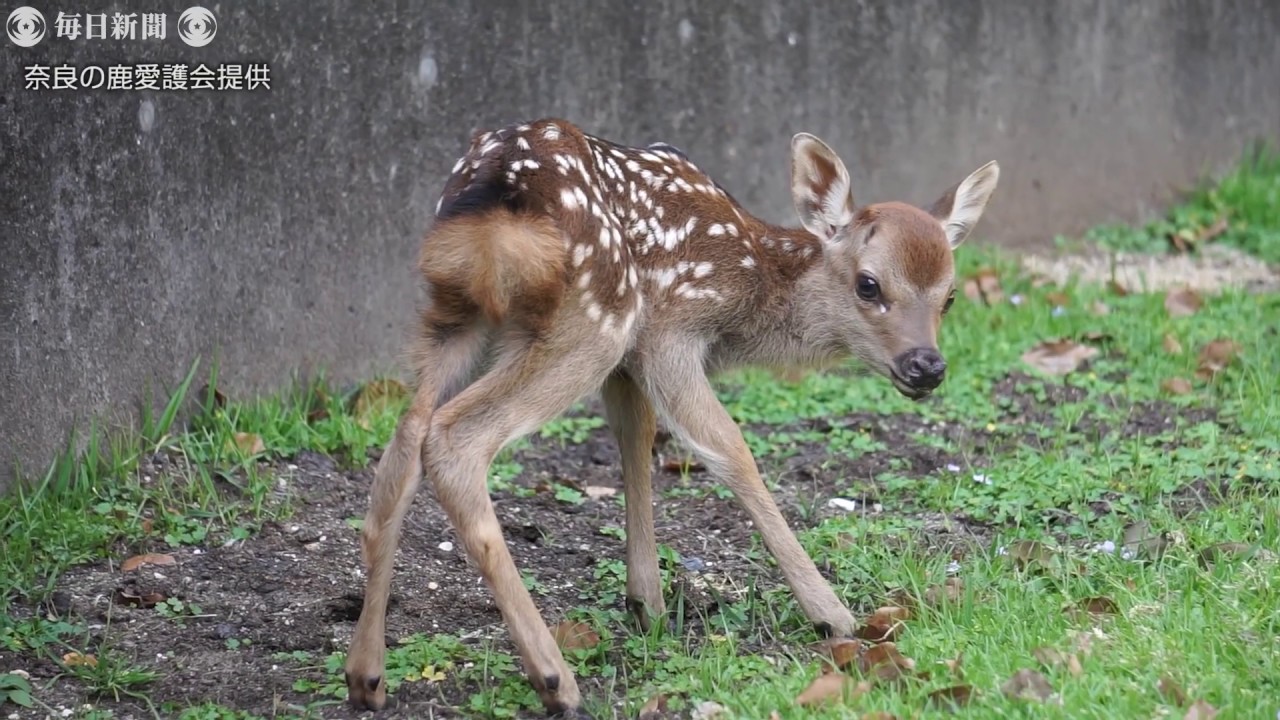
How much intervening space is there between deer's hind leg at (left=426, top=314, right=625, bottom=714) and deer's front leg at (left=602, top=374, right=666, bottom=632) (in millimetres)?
454

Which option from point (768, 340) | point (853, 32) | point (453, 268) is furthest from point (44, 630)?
point (853, 32)

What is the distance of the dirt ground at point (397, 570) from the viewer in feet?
14.6

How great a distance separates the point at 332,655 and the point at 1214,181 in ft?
24.9

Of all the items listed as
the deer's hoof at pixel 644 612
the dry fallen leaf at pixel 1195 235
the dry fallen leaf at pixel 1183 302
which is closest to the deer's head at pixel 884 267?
the deer's hoof at pixel 644 612

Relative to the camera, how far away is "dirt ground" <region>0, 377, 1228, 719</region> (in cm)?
444

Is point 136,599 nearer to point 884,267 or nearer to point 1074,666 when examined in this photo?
point 884,267

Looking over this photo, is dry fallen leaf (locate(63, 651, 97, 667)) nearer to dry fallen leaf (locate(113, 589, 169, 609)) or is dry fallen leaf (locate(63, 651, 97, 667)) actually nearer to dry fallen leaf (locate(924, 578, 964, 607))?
dry fallen leaf (locate(113, 589, 169, 609))

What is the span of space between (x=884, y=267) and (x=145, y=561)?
253 centimetres

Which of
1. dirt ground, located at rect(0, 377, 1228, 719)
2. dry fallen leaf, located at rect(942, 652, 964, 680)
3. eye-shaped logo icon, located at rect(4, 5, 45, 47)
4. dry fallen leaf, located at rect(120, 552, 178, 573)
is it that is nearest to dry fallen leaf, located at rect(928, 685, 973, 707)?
dry fallen leaf, located at rect(942, 652, 964, 680)

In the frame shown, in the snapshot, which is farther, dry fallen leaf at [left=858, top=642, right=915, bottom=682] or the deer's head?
the deer's head

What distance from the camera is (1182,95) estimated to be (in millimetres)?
10070

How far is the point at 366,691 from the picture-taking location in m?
4.15

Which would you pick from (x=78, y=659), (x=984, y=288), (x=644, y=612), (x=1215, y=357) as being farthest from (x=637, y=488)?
(x=984, y=288)

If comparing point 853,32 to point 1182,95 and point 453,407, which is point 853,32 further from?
point 453,407
